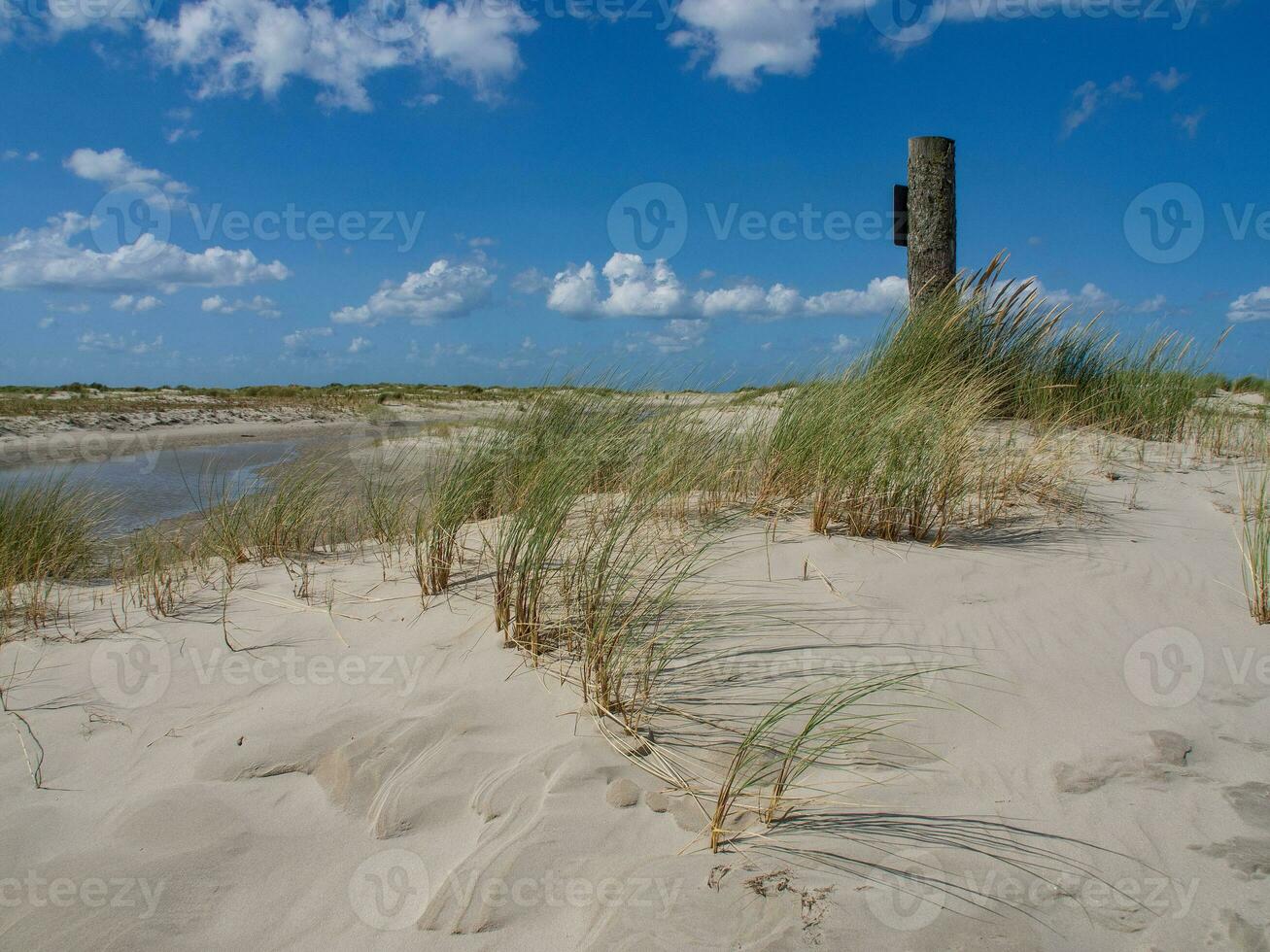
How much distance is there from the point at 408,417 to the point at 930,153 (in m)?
14.0

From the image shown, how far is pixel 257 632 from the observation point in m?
2.98

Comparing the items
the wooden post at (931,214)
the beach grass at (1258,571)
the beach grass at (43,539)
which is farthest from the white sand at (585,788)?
the wooden post at (931,214)

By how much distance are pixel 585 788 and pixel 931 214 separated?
18.9 ft

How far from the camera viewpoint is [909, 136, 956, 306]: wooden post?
20.0 feet

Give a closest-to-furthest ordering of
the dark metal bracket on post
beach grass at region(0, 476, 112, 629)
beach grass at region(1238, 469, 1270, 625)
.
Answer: beach grass at region(1238, 469, 1270, 625) → beach grass at region(0, 476, 112, 629) → the dark metal bracket on post

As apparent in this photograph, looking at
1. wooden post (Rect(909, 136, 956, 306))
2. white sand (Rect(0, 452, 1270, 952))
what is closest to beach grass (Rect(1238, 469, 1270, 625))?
white sand (Rect(0, 452, 1270, 952))

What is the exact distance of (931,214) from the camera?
615 cm

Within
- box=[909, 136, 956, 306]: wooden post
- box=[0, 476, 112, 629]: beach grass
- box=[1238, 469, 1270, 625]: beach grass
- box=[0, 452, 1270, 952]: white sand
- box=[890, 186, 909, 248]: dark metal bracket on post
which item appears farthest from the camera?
box=[890, 186, 909, 248]: dark metal bracket on post

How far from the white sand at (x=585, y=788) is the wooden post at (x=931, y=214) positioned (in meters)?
3.76

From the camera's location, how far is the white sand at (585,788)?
156cm

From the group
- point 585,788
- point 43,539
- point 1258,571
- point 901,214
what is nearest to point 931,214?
point 901,214

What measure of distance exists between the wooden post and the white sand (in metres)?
3.76

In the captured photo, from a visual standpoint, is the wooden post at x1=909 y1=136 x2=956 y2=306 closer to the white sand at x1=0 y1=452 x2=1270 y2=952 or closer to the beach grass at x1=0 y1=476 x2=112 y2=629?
the white sand at x1=0 y1=452 x2=1270 y2=952

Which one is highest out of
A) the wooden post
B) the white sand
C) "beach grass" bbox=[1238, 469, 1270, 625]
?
the wooden post
